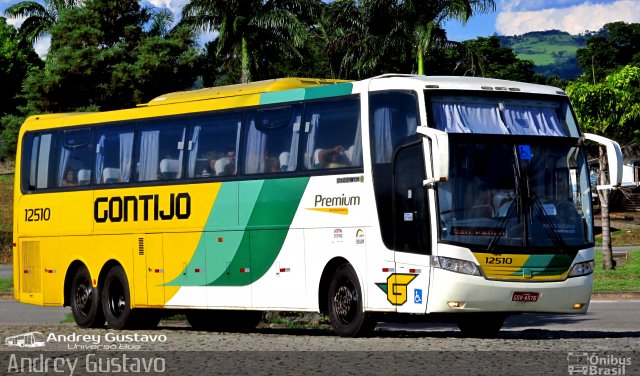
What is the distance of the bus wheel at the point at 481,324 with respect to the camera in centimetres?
1989

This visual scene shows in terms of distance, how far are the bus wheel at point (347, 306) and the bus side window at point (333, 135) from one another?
1551 millimetres

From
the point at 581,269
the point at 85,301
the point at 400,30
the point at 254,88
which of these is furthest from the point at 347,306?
the point at 400,30

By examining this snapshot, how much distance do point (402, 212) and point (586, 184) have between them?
8.87 ft

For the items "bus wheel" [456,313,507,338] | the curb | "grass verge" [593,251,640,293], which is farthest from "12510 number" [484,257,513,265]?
"grass verge" [593,251,640,293]

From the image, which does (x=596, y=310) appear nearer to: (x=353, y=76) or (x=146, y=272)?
(x=146, y=272)

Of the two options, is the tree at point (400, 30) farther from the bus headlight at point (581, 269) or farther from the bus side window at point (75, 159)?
the bus headlight at point (581, 269)

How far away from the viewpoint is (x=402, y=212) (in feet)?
59.5

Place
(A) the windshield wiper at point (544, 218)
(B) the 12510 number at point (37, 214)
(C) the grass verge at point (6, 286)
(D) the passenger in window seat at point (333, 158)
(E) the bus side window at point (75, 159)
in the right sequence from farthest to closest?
(C) the grass verge at point (6, 286)
(B) the 12510 number at point (37, 214)
(E) the bus side window at point (75, 159)
(D) the passenger in window seat at point (333, 158)
(A) the windshield wiper at point (544, 218)

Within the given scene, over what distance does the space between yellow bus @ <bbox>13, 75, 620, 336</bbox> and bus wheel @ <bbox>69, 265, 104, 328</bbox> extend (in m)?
0.04

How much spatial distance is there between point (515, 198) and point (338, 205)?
262 centimetres

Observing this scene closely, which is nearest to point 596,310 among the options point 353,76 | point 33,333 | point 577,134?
point 577,134

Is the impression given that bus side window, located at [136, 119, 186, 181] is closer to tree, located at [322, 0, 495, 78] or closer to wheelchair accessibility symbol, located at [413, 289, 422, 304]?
wheelchair accessibility symbol, located at [413, 289, 422, 304]

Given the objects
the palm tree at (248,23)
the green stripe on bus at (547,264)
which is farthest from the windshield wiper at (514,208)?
the palm tree at (248,23)

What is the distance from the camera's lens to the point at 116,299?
2353cm
